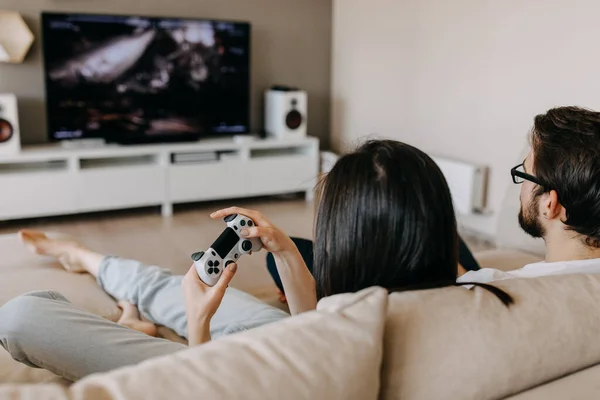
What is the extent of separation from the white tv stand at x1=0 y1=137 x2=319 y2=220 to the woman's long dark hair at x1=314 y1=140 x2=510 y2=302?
9.53 ft

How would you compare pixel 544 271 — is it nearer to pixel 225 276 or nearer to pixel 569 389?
pixel 569 389

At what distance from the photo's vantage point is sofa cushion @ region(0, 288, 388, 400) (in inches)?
25.8

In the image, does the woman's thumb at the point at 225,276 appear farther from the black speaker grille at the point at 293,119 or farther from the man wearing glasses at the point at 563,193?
the black speaker grille at the point at 293,119

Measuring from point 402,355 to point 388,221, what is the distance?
214 millimetres

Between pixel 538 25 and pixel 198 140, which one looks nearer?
pixel 538 25

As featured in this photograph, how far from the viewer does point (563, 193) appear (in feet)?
4.33

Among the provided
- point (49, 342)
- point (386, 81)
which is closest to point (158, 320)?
point (49, 342)

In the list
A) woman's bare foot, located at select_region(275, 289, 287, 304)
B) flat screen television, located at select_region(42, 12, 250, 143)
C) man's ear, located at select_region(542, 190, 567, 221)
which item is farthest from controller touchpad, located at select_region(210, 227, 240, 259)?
flat screen television, located at select_region(42, 12, 250, 143)

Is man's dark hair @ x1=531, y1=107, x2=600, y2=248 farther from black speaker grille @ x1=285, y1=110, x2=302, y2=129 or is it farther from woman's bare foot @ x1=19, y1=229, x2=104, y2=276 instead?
black speaker grille @ x1=285, y1=110, x2=302, y2=129

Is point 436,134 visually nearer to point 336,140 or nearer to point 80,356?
point 336,140

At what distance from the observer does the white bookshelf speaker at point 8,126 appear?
3922 mm

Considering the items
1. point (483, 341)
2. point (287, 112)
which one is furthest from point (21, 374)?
point (287, 112)

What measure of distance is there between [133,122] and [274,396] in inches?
158

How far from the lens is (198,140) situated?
4594 mm
